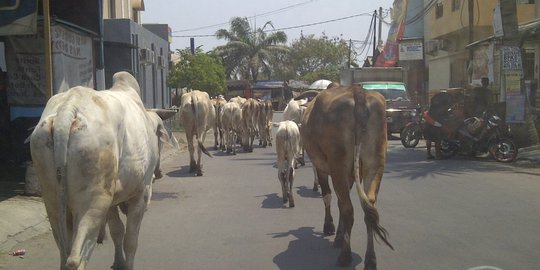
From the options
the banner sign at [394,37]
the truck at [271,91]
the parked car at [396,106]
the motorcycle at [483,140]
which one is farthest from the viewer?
the truck at [271,91]

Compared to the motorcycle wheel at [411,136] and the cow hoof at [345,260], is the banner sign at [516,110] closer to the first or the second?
the motorcycle wheel at [411,136]

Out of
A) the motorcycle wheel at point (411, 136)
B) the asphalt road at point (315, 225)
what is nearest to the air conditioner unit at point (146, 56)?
the asphalt road at point (315, 225)

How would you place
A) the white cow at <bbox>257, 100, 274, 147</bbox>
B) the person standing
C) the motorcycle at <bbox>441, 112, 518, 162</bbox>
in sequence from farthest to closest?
the white cow at <bbox>257, 100, 274, 147</bbox>, the person standing, the motorcycle at <bbox>441, 112, 518, 162</bbox>

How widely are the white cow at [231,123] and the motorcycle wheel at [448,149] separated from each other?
6392 millimetres

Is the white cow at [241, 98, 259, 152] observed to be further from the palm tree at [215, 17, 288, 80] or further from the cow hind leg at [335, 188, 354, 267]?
the palm tree at [215, 17, 288, 80]

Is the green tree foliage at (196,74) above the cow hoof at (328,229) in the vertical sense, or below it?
above

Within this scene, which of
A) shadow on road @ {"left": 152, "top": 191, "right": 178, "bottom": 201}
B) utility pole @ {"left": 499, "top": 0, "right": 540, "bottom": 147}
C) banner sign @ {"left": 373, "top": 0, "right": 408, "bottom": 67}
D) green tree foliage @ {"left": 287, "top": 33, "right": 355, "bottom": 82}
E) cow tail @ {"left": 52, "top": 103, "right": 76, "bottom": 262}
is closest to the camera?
cow tail @ {"left": 52, "top": 103, "right": 76, "bottom": 262}

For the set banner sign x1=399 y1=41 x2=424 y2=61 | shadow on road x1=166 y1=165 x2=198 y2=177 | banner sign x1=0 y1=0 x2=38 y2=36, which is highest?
banner sign x1=399 y1=41 x2=424 y2=61

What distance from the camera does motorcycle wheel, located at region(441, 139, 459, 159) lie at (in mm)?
15695

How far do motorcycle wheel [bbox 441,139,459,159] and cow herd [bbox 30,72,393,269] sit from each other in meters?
9.15

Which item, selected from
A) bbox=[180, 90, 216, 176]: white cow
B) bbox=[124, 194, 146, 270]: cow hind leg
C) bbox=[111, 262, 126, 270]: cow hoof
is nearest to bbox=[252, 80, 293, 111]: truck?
bbox=[180, 90, 216, 176]: white cow

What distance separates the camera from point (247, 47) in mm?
56031

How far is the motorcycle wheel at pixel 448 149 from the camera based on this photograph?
15.7 meters

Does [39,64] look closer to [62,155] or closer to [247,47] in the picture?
[62,155]
